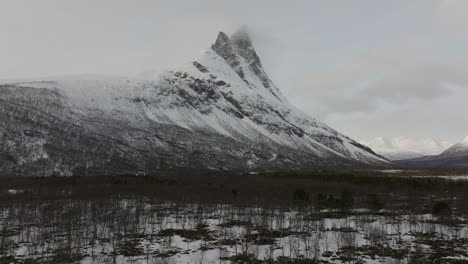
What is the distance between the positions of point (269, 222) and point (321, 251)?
1355 cm

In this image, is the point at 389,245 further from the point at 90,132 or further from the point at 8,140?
the point at 90,132

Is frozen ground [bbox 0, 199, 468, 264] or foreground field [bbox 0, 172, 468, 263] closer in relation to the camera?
frozen ground [bbox 0, 199, 468, 264]

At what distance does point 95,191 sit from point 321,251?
59.7m

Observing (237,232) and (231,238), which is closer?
(231,238)

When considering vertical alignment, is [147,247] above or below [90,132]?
below

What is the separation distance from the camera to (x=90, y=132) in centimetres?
Result: 19262

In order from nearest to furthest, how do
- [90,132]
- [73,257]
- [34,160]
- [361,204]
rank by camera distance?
[73,257] → [361,204] → [34,160] → [90,132]

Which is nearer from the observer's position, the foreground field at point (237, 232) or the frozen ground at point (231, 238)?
the frozen ground at point (231, 238)

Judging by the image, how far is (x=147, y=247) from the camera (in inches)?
1308

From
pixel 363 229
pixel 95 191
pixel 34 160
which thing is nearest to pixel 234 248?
pixel 363 229

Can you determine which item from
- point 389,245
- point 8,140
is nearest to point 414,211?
point 389,245

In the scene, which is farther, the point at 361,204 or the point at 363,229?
the point at 361,204

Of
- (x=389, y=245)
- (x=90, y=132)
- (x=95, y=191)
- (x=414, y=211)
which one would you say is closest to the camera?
(x=389, y=245)

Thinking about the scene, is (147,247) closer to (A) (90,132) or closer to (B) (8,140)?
(B) (8,140)
